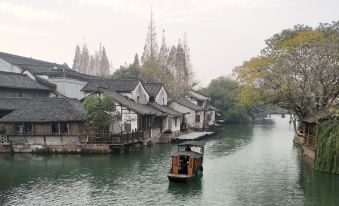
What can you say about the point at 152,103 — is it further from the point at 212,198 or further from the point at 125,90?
the point at 212,198

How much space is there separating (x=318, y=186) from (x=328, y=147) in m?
3.73

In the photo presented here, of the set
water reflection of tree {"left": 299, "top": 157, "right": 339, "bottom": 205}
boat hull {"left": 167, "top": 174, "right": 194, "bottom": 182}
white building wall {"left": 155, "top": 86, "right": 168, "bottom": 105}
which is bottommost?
water reflection of tree {"left": 299, "top": 157, "right": 339, "bottom": 205}

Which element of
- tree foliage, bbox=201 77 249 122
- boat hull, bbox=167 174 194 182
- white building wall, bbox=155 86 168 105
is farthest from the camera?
tree foliage, bbox=201 77 249 122

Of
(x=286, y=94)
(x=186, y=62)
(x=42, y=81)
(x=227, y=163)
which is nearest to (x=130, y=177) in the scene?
(x=227, y=163)

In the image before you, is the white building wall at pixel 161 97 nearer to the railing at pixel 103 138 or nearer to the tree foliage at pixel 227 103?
the railing at pixel 103 138

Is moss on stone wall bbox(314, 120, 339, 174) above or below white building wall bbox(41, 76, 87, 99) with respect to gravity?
below

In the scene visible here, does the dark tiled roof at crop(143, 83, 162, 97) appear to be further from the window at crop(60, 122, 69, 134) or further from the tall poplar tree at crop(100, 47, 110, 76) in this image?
the tall poplar tree at crop(100, 47, 110, 76)

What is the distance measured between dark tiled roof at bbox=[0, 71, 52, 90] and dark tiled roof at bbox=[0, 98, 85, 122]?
465cm

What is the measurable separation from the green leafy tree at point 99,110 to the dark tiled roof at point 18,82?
1453 centimetres

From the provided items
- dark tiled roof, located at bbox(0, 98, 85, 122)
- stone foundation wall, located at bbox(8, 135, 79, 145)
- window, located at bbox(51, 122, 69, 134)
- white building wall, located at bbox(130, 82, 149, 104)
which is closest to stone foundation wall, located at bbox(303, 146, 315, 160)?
dark tiled roof, located at bbox(0, 98, 85, 122)

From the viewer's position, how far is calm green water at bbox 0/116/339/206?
Result: 929 inches

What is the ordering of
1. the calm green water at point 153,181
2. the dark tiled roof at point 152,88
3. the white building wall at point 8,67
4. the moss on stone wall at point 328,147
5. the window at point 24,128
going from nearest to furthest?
1. the calm green water at point 153,181
2. the moss on stone wall at point 328,147
3. the window at point 24,128
4. the dark tiled roof at point 152,88
5. the white building wall at point 8,67

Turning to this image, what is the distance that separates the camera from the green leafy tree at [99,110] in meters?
40.8

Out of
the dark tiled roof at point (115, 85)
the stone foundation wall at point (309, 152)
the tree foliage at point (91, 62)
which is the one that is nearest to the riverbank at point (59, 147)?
the dark tiled roof at point (115, 85)
